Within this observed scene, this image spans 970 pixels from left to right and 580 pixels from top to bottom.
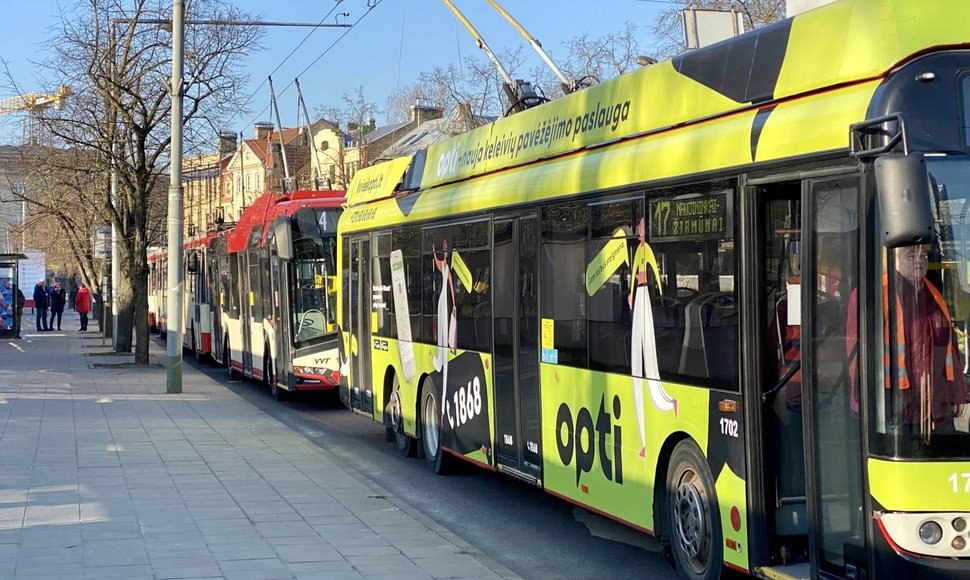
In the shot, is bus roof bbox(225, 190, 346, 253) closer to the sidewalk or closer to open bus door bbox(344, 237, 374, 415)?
the sidewalk

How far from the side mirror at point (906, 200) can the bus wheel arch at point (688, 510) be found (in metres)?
2.37

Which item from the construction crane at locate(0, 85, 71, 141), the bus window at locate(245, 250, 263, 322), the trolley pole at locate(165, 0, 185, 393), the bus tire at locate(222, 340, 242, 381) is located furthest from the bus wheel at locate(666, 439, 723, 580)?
the construction crane at locate(0, 85, 71, 141)

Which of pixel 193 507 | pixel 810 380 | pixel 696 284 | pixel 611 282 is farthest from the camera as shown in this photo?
pixel 193 507

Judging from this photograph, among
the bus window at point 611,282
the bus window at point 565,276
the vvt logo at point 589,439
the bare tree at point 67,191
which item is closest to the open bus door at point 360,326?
the bus window at point 565,276

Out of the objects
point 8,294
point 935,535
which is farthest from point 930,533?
point 8,294

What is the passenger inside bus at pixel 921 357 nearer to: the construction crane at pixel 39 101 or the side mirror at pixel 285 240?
the side mirror at pixel 285 240

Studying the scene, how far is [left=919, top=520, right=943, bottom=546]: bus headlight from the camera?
17.9 feet

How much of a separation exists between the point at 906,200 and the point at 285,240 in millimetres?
15271

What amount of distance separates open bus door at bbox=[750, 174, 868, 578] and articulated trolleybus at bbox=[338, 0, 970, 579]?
0.01 m

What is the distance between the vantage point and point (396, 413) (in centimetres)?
1402

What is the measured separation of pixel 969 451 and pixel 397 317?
8.73 meters

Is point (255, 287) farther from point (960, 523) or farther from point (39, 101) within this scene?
point (960, 523)

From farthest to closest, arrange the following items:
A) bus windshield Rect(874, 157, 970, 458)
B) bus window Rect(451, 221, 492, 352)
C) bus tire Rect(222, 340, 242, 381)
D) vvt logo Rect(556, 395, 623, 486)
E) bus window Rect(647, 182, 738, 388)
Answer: bus tire Rect(222, 340, 242, 381), bus window Rect(451, 221, 492, 352), vvt logo Rect(556, 395, 623, 486), bus window Rect(647, 182, 738, 388), bus windshield Rect(874, 157, 970, 458)

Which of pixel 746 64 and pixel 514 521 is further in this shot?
pixel 514 521
